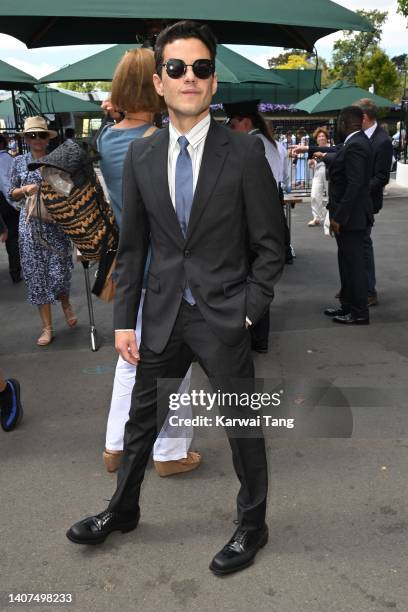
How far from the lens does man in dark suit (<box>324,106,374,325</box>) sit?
17.6ft

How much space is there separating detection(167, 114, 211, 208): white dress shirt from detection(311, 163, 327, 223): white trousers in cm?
921

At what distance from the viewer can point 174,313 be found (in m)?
2.36

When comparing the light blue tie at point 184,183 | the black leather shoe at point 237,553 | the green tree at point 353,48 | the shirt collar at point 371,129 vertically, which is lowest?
the black leather shoe at point 237,553

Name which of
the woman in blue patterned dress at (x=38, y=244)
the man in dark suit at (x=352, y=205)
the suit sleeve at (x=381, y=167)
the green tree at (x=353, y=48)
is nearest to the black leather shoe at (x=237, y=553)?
the woman in blue patterned dress at (x=38, y=244)

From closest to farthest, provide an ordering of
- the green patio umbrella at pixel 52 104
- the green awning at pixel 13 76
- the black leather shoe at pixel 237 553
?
1. the black leather shoe at pixel 237 553
2. the green awning at pixel 13 76
3. the green patio umbrella at pixel 52 104

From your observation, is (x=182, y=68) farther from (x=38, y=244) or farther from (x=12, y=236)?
(x=12, y=236)

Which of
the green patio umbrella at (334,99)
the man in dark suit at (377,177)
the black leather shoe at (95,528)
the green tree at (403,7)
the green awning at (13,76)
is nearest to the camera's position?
the black leather shoe at (95,528)

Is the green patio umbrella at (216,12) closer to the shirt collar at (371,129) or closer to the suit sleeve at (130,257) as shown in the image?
the suit sleeve at (130,257)

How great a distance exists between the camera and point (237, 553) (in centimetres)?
254

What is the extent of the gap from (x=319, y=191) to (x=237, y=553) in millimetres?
9414

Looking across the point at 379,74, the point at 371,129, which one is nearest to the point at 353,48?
the point at 379,74

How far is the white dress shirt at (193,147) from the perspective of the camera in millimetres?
2258

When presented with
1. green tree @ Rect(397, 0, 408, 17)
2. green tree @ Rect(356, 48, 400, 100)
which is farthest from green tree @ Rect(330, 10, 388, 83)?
green tree @ Rect(397, 0, 408, 17)

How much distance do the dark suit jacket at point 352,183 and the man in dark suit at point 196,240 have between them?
10.9 ft
